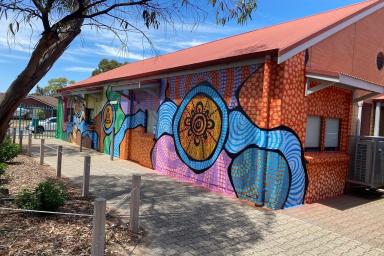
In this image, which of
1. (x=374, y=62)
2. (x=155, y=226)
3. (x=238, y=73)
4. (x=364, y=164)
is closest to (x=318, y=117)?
(x=364, y=164)

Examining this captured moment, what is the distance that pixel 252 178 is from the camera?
7559 millimetres

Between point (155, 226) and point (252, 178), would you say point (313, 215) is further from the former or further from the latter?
point (155, 226)

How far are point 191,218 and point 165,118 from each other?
201 inches

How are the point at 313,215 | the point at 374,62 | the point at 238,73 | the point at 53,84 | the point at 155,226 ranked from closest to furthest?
the point at 155,226
the point at 313,215
the point at 238,73
the point at 374,62
the point at 53,84

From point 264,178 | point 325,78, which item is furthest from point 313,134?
point 264,178

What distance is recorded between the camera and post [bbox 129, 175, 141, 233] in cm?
523

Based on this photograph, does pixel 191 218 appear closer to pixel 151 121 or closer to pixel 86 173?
pixel 86 173

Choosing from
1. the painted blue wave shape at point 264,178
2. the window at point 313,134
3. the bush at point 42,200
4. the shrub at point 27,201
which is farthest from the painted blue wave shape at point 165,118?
the shrub at point 27,201

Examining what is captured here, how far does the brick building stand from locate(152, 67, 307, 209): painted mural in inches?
0.9

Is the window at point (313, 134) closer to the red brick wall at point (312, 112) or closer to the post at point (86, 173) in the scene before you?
the red brick wall at point (312, 112)

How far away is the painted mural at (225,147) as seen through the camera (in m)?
7.20

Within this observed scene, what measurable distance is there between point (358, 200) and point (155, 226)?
530cm

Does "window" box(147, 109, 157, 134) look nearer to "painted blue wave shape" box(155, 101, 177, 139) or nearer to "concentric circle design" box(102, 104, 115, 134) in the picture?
"painted blue wave shape" box(155, 101, 177, 139)

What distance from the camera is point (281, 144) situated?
7043 millimetres
